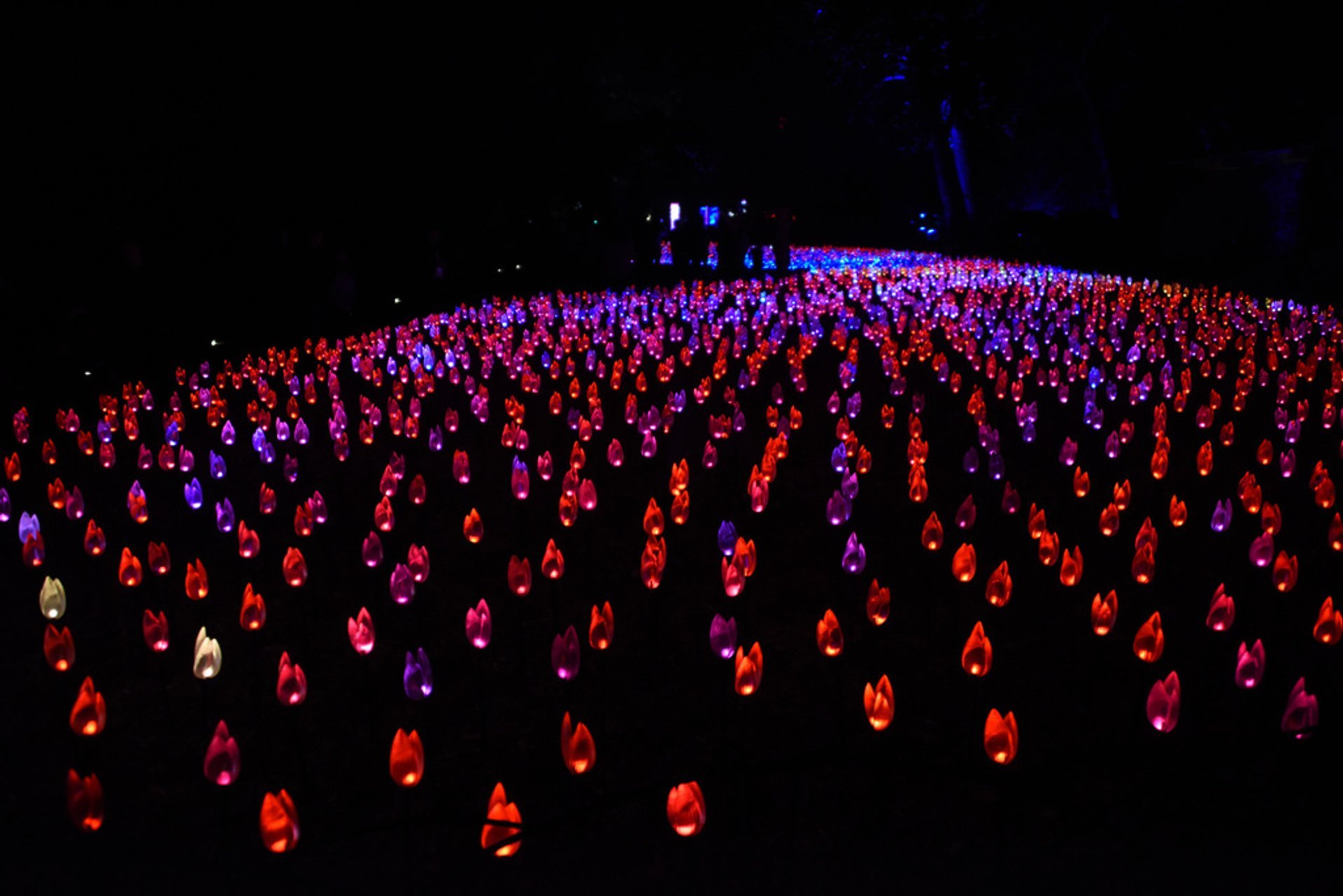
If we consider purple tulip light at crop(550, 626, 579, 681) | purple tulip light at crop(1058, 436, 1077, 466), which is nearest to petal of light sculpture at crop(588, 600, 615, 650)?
purple tulip light at crop(550, 626, 579, 681)

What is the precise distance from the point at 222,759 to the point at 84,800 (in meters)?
0.34

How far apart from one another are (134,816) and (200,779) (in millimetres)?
232

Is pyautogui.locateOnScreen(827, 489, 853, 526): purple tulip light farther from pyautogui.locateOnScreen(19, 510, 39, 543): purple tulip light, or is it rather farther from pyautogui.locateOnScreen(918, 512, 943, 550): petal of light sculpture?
pyautogui.locateOnScreen(19, 510, 39, 543): purple tulip light

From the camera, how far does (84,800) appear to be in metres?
2.71

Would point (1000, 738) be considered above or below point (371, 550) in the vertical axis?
below

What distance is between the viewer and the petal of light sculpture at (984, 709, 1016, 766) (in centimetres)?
304

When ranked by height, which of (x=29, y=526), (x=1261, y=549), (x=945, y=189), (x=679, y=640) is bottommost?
(x=679, y=640)

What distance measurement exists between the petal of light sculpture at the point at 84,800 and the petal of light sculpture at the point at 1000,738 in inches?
94.1

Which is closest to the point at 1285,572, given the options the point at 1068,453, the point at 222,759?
the point at 1068,453

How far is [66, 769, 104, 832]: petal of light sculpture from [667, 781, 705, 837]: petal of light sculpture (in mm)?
1484

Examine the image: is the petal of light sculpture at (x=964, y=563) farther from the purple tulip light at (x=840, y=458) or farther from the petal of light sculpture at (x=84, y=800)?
the petal of light sculpture at (x=84, y=800)

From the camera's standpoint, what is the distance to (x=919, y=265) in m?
23.5

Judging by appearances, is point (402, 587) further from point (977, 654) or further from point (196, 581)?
point (977, 654)

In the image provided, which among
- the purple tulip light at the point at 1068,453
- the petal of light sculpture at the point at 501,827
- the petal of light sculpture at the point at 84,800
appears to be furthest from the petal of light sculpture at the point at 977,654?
the purple tulip light at the point at 1068,453
